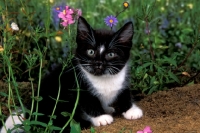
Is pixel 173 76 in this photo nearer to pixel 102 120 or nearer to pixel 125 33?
pixel 125 33

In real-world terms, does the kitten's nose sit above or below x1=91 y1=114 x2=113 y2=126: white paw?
above

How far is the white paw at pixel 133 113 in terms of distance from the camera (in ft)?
12.9

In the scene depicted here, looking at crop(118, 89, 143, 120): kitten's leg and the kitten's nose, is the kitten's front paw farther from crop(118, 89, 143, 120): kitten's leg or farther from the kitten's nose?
the kitten's nose

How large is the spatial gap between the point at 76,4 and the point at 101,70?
372cm

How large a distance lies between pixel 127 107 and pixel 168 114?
0.36 meters

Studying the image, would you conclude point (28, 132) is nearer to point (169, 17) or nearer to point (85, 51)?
point (85, 51)

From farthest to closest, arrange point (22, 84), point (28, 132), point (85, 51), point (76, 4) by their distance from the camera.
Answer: point (76, 4) < point (22, 84) < point (85, 51) < point (28, 132)

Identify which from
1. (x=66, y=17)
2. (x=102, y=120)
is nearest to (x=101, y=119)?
(x=102, y=120)

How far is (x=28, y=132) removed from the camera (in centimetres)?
321

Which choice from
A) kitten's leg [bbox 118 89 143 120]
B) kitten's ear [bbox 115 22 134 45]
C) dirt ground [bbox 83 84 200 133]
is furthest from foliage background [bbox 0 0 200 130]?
kitten's leg [bbox 118 89 143 120]

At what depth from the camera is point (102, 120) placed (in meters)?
3.79

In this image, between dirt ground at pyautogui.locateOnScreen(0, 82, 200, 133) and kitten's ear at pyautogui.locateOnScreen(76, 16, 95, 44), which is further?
kitten's ear at pyautogui.locateOnScreen(76, 16, 95, 44)

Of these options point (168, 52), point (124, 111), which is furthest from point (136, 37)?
→ point (124, 111)

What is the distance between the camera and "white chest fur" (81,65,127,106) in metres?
3.85
